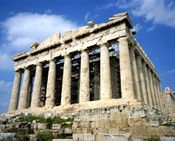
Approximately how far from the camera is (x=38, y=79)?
20281mm

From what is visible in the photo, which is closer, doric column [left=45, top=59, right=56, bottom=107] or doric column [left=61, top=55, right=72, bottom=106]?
doric column [left=61, top=55, right=72, bottom=106]

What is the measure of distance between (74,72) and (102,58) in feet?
28.3

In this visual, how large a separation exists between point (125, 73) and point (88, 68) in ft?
13.9

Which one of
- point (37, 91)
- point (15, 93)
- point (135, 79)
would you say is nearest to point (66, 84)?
point (37, 91)

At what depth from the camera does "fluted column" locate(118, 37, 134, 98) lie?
13.8 meters

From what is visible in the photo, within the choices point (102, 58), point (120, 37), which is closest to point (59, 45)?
point (102, 58)

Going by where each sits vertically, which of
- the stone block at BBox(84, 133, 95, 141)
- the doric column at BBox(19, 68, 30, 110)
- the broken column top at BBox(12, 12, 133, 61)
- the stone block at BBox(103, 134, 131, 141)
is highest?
the broken column top at BBox(12, 12, 133, 61)

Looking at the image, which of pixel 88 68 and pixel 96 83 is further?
pixel 96 83

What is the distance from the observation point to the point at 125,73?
14.5 m

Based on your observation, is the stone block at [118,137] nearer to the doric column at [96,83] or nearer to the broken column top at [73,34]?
the broken column top at [73,34]

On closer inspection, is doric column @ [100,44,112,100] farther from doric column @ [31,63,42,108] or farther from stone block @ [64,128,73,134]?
doric column @ [31,63,42,108]

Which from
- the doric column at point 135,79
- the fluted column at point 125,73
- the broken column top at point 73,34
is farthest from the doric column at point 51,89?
the doric column at point 135,79

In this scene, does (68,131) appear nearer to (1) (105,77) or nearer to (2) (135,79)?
(1) (105,77)

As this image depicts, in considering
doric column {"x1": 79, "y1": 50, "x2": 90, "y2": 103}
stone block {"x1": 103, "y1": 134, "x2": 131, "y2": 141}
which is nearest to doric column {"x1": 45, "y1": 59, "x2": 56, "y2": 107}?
doric column {"x1": 79, "y1": 50, "x2": 90, "y2": 103}
